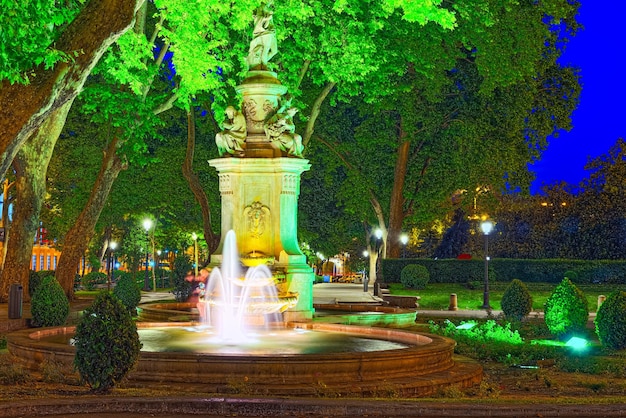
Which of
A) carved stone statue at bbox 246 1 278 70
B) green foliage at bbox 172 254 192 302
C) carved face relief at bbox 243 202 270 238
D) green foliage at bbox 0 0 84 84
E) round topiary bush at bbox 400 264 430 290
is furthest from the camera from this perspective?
round topiary bush at bbox 400 264 430 290

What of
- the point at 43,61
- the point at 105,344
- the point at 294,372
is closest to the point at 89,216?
the point at 43,61

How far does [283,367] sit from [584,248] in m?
45.7

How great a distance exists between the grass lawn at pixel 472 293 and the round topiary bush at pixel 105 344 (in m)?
27.2

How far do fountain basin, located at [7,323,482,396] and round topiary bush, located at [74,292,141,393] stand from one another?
4.14 ft

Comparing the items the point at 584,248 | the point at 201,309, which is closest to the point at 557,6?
the point at 584,248

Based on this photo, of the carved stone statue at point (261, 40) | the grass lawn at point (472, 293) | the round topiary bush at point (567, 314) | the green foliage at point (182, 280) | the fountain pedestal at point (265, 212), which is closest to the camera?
the fountain pedestal at point (265, 212)

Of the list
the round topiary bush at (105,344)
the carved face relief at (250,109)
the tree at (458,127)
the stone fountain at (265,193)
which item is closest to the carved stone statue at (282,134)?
the stone fountain at (265,193)

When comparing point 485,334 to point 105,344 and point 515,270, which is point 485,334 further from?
point 515,270

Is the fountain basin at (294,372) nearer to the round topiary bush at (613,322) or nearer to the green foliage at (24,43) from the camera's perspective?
the green foliage at (24,43)

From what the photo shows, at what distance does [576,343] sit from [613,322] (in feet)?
5.29

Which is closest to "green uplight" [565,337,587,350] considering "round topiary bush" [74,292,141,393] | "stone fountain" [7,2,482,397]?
"stone fountain" [7,2,482,397]

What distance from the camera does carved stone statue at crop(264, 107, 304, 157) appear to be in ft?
71.4

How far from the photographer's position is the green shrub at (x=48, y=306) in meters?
23.7

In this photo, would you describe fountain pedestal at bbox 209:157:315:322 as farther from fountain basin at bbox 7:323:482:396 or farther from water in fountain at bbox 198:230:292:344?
fountain basin at bbox 7:323:482:396
